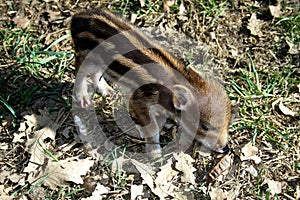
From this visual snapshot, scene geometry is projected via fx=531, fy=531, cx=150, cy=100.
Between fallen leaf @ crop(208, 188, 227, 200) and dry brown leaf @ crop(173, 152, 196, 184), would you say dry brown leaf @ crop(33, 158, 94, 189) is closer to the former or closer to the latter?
dry brown leaf @ crop(173, 152, 196, 184)

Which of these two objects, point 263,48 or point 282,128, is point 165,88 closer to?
point 282,128

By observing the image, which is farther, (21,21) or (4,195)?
(21,21)

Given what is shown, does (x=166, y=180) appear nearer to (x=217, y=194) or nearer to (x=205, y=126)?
(x=217, y=194)

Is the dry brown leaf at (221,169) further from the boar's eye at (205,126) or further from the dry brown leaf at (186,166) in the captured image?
the boar's eye at (205,126)

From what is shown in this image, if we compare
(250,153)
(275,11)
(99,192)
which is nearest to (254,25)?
(275,11)

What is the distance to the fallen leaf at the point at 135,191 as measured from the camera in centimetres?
577

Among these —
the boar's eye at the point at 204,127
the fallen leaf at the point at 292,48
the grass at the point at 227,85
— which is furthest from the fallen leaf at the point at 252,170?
the fallen leaf at the point at 292,48

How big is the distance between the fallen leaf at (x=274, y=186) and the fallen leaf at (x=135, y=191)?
141 cm

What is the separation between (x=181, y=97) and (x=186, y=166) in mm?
915

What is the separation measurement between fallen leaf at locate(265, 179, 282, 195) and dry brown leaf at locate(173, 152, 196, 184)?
835 mm

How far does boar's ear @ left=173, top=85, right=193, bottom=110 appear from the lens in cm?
544

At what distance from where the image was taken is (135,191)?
5.80 meters

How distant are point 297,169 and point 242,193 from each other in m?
0.71

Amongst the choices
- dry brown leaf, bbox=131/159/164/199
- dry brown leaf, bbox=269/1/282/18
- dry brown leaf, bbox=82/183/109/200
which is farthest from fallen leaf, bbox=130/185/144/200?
dry brown leaf, bbox=269/1/282/18
